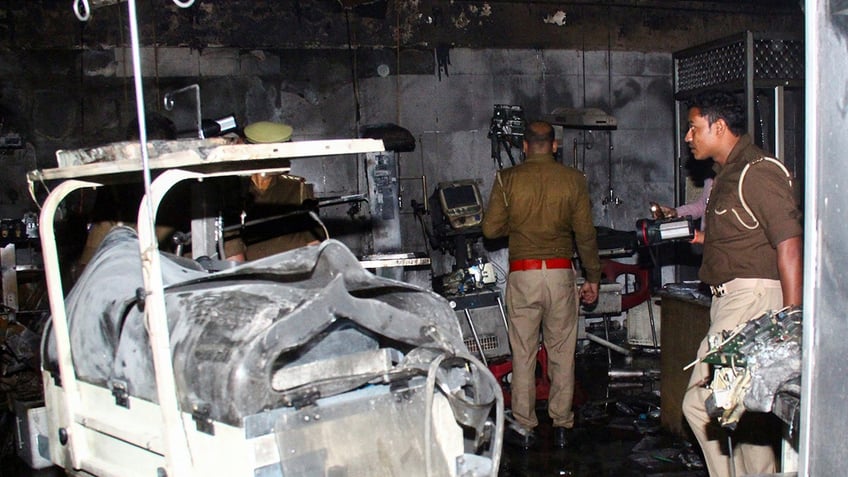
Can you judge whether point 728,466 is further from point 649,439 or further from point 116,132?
point 116,132

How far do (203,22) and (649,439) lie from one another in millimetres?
4708

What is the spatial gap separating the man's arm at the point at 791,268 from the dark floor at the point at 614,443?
5.08 feet

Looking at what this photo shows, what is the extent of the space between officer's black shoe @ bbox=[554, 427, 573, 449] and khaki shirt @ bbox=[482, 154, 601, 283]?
42.6 inches

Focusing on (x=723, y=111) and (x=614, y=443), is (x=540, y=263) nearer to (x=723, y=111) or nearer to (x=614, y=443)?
(x=614, y=443)

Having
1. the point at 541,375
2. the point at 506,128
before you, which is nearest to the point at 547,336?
the point at 541,375

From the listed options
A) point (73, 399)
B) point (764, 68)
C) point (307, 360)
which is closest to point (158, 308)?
point (307, 360)

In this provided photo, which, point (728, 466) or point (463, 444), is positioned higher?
point (463, 444)

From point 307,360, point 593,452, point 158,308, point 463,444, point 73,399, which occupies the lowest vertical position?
point 593,452

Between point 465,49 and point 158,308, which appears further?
point 465,49

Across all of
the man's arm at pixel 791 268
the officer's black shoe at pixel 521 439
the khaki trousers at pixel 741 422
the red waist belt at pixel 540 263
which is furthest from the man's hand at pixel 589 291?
the man's arm at pixel 791 268

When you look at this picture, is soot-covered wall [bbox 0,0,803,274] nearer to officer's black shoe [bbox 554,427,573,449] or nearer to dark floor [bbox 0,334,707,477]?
dark floor [bbox 0,334,707,477]

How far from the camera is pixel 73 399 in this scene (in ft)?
9.00

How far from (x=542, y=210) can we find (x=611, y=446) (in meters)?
1.49

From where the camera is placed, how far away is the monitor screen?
6441mm
